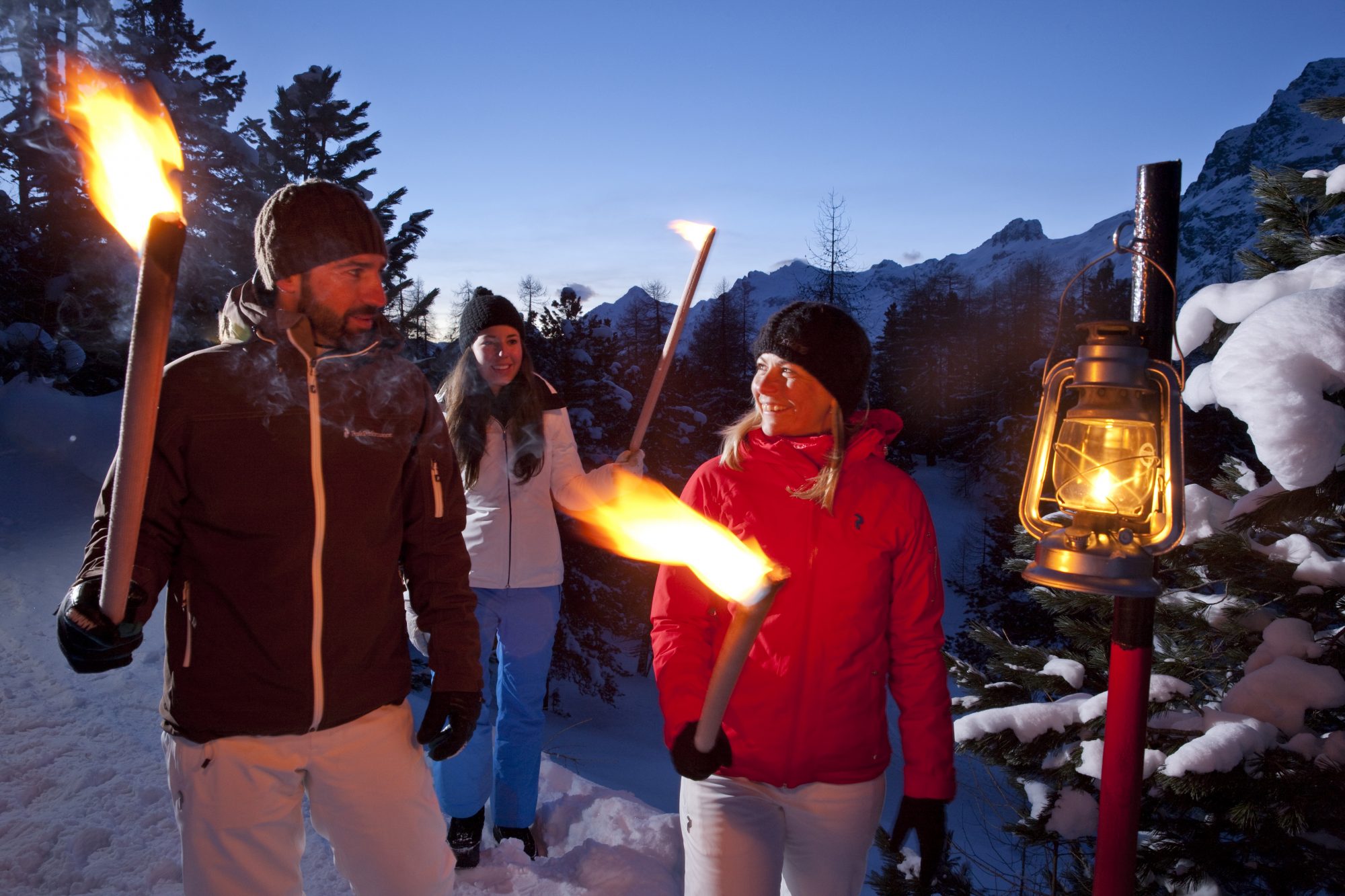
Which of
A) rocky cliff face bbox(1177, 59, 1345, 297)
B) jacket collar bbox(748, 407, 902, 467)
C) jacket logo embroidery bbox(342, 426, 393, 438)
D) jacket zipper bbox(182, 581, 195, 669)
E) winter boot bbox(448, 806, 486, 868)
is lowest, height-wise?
winter boot bbox(448, 806, 486, 868)

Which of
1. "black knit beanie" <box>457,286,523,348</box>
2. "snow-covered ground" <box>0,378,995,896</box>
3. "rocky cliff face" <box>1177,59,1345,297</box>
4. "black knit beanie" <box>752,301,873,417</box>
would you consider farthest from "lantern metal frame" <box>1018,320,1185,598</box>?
"rocky cliff face" <box>1177,59,1345,297</box>

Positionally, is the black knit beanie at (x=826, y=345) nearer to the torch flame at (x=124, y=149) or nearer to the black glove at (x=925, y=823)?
the black glove at (x=925, y=823)

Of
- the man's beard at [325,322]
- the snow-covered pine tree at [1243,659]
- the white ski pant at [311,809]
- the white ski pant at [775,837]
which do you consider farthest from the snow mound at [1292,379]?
the white ski pant at [311,809]

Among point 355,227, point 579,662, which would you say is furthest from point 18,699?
point 579,662

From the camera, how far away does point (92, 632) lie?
1.91 meters

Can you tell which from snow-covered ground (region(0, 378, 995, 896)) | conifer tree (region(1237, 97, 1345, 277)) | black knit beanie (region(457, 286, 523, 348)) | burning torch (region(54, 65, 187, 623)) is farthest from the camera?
black knit beanie (region(457, 286, 523, 348))

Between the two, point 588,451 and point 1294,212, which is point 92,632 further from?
point 588,451

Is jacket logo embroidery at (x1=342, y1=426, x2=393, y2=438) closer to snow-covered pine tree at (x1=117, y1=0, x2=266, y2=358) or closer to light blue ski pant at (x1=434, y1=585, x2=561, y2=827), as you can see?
light blue ski pant at (x1=434, y1=585, x2=561, y2=827)

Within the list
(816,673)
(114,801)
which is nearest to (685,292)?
(816,673)

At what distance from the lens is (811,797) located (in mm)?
2539

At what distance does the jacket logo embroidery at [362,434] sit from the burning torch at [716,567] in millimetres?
827

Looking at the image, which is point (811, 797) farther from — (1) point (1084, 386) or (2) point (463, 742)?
(1) point (1084, 386)

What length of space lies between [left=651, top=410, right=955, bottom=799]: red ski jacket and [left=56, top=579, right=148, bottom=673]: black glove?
148 cm

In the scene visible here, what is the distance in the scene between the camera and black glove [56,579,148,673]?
1921mm
